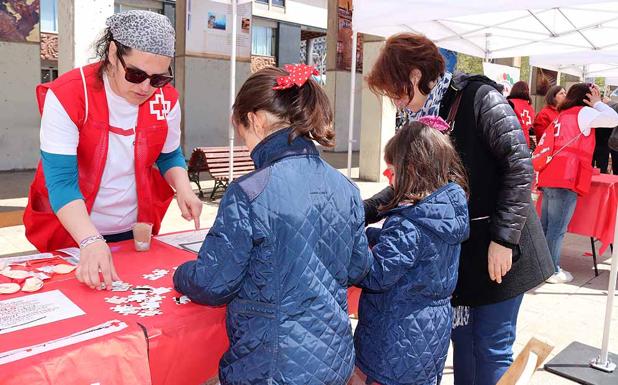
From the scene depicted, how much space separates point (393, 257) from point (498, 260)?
544 mm

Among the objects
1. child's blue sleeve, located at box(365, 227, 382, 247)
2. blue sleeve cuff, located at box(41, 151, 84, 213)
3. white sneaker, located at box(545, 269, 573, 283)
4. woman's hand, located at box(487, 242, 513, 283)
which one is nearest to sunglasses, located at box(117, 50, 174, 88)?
blue sleeve cuff, located at box(41, 151, 84, 213)

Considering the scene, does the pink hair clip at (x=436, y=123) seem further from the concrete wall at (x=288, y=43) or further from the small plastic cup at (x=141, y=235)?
the concrete wall at (x=288, y=43)

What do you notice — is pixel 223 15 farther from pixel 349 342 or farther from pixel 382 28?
pixel 349 342

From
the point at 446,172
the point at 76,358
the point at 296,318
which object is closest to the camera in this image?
the point at 76,358

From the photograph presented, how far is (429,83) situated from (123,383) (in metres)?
1.46

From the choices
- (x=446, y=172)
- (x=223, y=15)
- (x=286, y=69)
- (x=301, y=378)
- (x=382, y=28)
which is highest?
(x=223, y=15)

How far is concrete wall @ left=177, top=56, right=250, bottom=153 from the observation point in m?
12.0

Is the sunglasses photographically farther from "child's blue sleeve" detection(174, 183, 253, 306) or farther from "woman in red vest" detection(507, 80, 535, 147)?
"woman in red vest" detection(507, 80, 535, 147)

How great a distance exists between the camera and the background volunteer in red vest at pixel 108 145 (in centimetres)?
166

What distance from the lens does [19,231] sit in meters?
5.99

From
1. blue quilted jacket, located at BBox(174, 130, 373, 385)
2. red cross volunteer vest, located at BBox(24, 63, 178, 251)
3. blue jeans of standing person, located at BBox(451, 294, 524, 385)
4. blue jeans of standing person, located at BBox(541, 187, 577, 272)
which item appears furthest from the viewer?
blue jeans of standing person, located at BBox(541, 187, 577, 272)

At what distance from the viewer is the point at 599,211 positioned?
194 inches

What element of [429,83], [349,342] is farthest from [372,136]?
[349,342]

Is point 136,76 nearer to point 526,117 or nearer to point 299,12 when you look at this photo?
point 526,117
